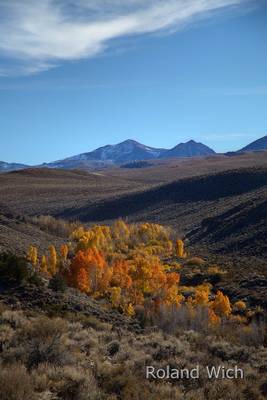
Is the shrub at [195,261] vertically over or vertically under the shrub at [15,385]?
under

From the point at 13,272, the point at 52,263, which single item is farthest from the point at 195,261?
the point at 13,272

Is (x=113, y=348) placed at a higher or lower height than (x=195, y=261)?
higher

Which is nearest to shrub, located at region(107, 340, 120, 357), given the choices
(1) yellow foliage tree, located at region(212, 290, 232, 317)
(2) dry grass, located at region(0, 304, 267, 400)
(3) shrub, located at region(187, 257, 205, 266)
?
(2) dry grass, located at region(0, 304, 267, 400)

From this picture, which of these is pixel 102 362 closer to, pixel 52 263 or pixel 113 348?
pixel 113 348

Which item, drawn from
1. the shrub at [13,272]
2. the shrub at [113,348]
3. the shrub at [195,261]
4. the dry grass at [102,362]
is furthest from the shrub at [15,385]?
the shrub at [195,261]

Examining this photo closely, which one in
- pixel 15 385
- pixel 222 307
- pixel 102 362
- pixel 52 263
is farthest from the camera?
pixel 52 263

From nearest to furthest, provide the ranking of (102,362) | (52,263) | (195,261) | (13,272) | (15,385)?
1. (15,385)
2. (102,362)
3. (13,272)
4. (52,263)
5. (195,261)

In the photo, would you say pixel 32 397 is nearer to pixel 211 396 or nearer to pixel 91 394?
pixel 91 394

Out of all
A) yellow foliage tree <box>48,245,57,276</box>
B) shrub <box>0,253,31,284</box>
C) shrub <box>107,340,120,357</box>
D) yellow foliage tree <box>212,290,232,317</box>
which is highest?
shrub <box>0,253,31,284</box>

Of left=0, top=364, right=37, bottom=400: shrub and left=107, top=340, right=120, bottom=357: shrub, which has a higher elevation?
left=0, top=364, right=37, bottom=400: shrub

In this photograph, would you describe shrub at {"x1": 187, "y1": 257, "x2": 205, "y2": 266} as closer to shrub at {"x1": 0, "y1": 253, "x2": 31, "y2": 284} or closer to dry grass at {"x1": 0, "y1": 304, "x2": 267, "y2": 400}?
shrub at {"x1": 0, "y1": 253, "x2": 31, "y2": 284}

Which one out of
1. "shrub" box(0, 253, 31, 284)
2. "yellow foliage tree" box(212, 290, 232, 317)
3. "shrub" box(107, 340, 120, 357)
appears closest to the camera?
"shrub" box(107, 340, 120, 357)

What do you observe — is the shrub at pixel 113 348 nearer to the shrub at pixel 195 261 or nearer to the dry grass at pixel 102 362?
the dry grass at pixel 102 362

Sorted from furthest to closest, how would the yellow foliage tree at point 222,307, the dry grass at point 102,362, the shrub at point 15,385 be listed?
the yellow foliage tree at point 222,307, the dry grass at point 102,362, the shrub at point 15,385
